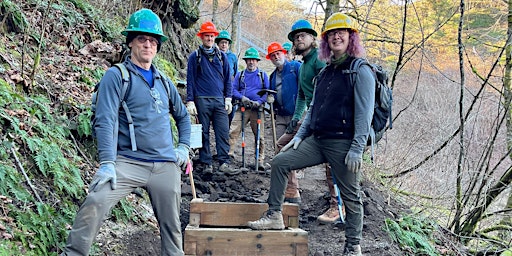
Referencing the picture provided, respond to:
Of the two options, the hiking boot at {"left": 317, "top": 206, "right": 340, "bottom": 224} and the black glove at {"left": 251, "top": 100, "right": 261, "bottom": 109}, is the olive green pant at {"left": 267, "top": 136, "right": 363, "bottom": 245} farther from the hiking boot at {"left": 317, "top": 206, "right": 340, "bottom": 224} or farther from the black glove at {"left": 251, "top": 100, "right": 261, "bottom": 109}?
the black glove at {"left": 251, "top": 100, "right": 261, "bottom": 109}

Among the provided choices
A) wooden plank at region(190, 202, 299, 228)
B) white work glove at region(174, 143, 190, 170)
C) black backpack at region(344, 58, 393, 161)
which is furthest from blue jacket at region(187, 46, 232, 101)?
black backpack at region(344, 58, 393, 161)

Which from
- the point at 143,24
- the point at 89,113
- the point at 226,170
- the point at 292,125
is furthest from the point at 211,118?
the point at 143,24

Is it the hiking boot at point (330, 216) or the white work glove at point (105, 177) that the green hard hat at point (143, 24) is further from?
the hiking boot at point (330, 216)

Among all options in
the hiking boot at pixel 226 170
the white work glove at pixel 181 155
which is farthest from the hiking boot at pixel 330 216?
the white work glove at pixel 181 155

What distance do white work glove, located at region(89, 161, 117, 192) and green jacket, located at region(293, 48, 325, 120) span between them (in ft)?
10.5

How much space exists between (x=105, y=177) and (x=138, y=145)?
423mm

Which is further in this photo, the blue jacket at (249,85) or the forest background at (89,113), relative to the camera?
the blue jacket at (249,85)

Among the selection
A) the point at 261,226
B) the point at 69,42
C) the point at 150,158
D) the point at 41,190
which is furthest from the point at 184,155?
the point at 69,42

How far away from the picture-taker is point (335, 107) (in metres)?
4.42

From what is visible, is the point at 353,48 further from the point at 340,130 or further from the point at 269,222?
the point at 269,222

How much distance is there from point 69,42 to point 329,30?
5.20 meters

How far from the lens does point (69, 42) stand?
25.2 ft

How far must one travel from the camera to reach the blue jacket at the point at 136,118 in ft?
11.1

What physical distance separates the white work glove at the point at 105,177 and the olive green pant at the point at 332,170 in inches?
73.4
